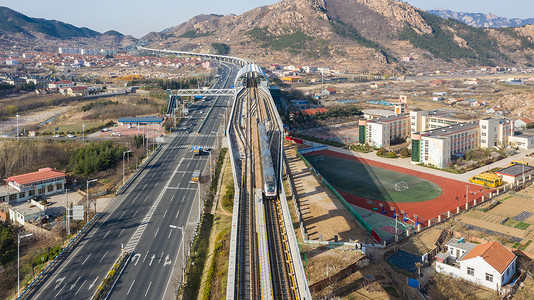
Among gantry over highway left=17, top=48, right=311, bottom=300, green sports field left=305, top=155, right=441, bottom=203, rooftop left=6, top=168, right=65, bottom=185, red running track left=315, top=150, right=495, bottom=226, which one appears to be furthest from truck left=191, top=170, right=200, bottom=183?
red running track left=315, top=150, right=495, bottom=226

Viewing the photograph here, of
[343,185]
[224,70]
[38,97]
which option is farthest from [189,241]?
[224,70]

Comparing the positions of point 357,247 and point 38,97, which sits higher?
point 38,97

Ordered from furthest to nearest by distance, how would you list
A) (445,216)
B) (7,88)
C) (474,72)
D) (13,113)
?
(474,72), (7,88), (13,113), (445,216)

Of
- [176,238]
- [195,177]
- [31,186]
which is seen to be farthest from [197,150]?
[176,238]

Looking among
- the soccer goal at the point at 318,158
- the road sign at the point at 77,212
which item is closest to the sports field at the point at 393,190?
the soccer goal at the point at 318,158

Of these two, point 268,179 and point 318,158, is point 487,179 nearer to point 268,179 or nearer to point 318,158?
point 318,158

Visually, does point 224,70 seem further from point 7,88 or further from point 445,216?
point 445,216
